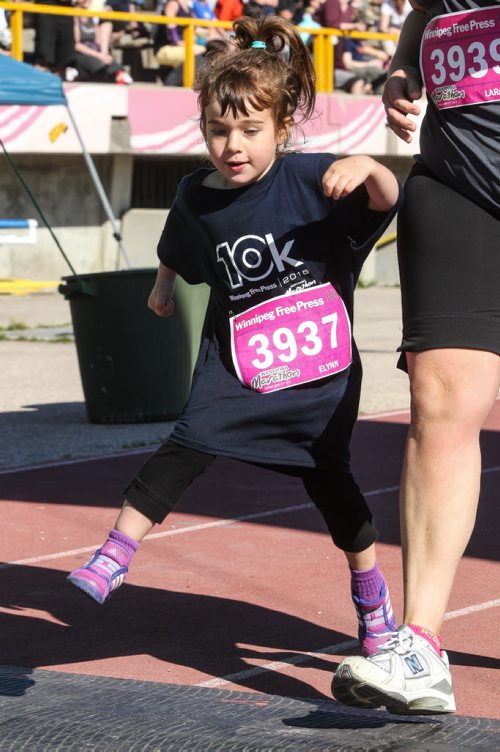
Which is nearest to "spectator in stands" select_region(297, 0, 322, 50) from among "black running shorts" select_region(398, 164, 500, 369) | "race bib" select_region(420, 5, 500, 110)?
"race bib" select_region(420, 5, 500, 110)

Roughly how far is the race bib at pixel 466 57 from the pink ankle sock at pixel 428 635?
50.0 inches

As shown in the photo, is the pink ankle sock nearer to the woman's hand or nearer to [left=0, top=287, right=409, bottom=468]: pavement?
the woman's hand

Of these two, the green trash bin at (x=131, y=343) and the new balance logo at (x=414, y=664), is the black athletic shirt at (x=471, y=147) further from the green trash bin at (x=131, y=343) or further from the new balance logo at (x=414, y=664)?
the green trash bin at (x=131, y=343)

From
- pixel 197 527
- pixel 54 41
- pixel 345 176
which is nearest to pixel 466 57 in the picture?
pixel 345 176

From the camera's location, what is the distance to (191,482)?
3742 millimetres

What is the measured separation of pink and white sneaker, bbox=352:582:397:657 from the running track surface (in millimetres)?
165

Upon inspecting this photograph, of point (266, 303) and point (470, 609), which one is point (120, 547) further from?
point (470, 609)

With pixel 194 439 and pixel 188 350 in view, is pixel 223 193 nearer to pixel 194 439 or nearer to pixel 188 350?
pixel 194 439

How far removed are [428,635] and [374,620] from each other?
68cm

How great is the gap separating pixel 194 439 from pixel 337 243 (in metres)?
0.65

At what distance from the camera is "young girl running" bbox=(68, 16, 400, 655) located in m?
3.72

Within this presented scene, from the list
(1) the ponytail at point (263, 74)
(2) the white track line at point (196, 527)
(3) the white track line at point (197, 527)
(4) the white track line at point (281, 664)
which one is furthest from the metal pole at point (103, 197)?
(1) the ponytail at point (263, 74)

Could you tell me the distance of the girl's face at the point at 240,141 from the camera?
3.69m

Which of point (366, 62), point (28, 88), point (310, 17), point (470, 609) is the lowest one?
point (366, 62)
